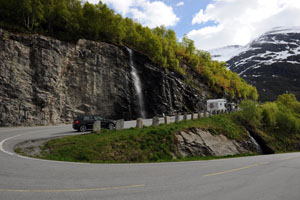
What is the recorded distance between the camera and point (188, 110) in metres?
51.6

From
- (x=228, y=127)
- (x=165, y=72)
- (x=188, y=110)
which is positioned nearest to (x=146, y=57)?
(x=165, y=72)

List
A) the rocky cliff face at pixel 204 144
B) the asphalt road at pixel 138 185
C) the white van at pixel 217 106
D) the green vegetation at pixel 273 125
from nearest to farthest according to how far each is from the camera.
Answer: the asphalt road at pixel 138 185
the rocky cliff face at pixel 204 144
the green vegetation at pixel 273 125
the white van at pixel 217 106

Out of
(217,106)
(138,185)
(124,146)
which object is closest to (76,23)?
(217,106)

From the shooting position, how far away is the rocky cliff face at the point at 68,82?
2731 cm

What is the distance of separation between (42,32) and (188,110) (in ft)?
120

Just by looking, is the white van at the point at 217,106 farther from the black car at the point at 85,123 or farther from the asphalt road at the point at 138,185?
the asphalt road at the point at 138,185

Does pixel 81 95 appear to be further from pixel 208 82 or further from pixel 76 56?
pixel 208 82

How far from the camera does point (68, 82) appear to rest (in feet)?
109

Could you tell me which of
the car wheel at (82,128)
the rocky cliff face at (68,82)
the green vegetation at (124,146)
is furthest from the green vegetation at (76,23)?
the green vegetation at (124,146)

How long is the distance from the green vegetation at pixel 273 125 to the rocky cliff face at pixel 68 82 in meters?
16.2

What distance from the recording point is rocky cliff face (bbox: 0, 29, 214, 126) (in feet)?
89.6

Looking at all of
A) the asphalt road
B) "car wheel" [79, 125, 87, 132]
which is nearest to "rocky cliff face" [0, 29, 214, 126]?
"car wheel" [79, 125, 87, 132]

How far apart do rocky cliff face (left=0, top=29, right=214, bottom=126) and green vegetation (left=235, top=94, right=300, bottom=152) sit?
1624 centimetres

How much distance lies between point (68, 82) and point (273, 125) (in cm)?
4005
